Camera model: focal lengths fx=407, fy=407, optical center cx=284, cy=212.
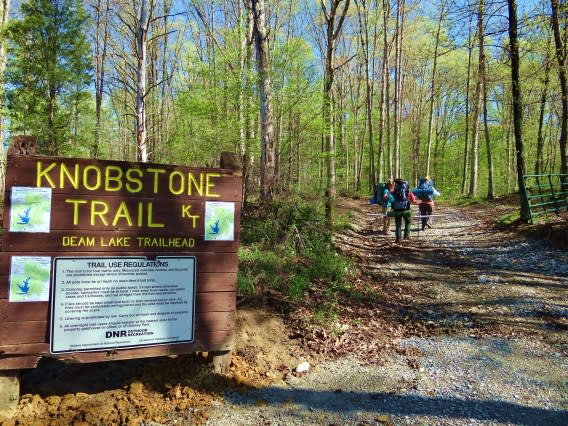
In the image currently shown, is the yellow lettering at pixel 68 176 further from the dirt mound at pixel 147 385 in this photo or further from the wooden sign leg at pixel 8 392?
the dirt mound at pixel 147 385

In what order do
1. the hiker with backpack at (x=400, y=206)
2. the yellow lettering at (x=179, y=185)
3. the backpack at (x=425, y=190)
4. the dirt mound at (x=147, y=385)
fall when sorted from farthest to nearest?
the backpack at (x=425, y=190), the hiker with backpack at (x=400, y=206), the yellow lettering at (x=179, y=185), the dirt mound at (x=147, y=385)

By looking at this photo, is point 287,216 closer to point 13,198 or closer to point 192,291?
point 192,291

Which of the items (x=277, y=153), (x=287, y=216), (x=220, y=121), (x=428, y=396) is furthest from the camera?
(x=220, y=121)

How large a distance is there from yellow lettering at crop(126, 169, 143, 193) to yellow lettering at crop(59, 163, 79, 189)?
0.40 m

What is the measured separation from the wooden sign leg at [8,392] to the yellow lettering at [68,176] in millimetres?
1574

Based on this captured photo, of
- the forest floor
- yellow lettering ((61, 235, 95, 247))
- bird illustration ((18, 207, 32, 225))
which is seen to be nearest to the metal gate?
the forest floor

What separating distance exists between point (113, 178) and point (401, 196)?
9.11 m

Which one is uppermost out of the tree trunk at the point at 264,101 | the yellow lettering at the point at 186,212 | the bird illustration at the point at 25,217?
the tree trunk at the point at 264,101

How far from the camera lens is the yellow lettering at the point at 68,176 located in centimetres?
334

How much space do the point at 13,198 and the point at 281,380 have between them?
2.86 meters

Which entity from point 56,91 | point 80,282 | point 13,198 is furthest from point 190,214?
point 56,91

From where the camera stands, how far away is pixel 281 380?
402 centimetres

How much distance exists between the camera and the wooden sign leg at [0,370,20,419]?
325 cm

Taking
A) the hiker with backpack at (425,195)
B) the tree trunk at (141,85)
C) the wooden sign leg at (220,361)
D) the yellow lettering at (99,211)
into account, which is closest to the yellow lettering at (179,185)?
the yellow lettering at (99,211)
